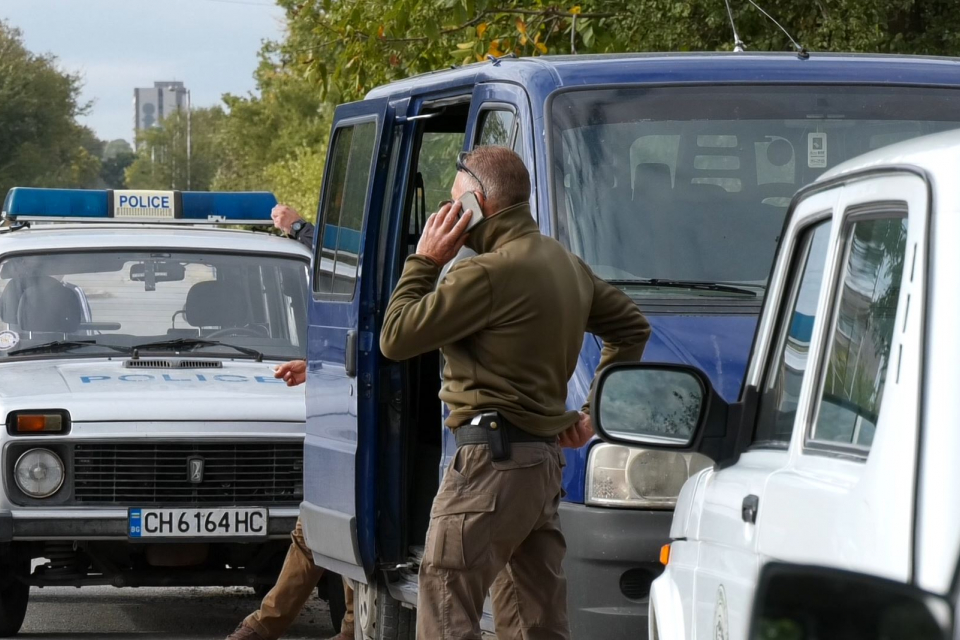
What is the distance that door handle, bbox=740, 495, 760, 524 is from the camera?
2753 mm

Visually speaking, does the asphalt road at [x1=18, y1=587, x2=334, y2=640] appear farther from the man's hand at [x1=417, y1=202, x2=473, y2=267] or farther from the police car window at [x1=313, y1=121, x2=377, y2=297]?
the man's hand at [x1=417, y1=202, x2=473, y2=267]

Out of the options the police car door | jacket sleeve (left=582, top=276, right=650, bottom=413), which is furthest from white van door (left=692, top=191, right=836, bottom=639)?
the police car door

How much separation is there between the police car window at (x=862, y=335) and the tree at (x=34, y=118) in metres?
65.5

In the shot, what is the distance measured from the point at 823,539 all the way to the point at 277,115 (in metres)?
77.4

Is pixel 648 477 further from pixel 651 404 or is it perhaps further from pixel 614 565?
pixel 651 404

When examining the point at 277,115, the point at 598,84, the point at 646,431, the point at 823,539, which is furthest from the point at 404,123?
the point at 277,115

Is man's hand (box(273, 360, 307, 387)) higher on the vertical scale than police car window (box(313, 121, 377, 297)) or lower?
lower

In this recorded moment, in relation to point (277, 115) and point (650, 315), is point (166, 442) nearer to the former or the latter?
point (650, 315)

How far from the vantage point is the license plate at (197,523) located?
26.9 ft

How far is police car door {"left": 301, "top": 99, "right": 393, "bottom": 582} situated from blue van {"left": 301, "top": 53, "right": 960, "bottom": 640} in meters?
0.01

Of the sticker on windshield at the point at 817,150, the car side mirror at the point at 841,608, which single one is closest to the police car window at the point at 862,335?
the car side mirror at the point at 841,608

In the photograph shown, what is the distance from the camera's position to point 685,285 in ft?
18.0

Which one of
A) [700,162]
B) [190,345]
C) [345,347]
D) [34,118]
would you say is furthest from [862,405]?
[34,118]

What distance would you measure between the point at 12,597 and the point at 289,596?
153 centimetres
